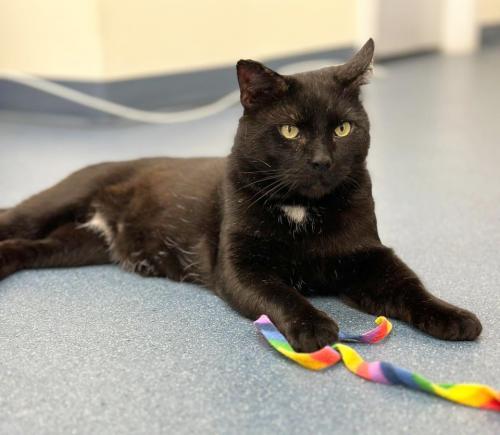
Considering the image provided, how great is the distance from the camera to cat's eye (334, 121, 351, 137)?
1144mm

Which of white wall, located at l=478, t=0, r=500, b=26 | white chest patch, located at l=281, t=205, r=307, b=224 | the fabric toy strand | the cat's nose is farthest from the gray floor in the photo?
white wall, located at l=478, t=0, r=500, b=26

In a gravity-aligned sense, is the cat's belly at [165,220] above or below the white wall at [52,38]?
below

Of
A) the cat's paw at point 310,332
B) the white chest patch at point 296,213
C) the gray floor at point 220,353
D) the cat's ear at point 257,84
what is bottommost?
the gray floor at point 220,353

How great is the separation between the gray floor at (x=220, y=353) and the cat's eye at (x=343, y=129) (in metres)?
0.33

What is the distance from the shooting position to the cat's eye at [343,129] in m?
1.14

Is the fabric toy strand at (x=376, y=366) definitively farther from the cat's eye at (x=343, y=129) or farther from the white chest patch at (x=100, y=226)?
the white chest patch at (x=100, y=226)

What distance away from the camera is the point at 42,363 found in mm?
1004

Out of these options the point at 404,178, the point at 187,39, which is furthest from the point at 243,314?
the point at 187,39

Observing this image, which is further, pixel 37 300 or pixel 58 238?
pixel 58 238

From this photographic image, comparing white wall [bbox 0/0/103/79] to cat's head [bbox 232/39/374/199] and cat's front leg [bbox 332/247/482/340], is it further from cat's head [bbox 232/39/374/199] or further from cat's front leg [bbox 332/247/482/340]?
cat's front leg [bbox 332/247/482/340]

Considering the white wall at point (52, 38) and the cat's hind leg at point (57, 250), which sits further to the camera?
the white wall at point (52, 38)

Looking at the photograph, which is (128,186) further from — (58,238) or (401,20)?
(401,20)

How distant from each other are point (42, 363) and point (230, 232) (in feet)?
1.36

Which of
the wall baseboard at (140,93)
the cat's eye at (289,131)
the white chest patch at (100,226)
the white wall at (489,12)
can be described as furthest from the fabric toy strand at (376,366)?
the white wall at (489,12)
